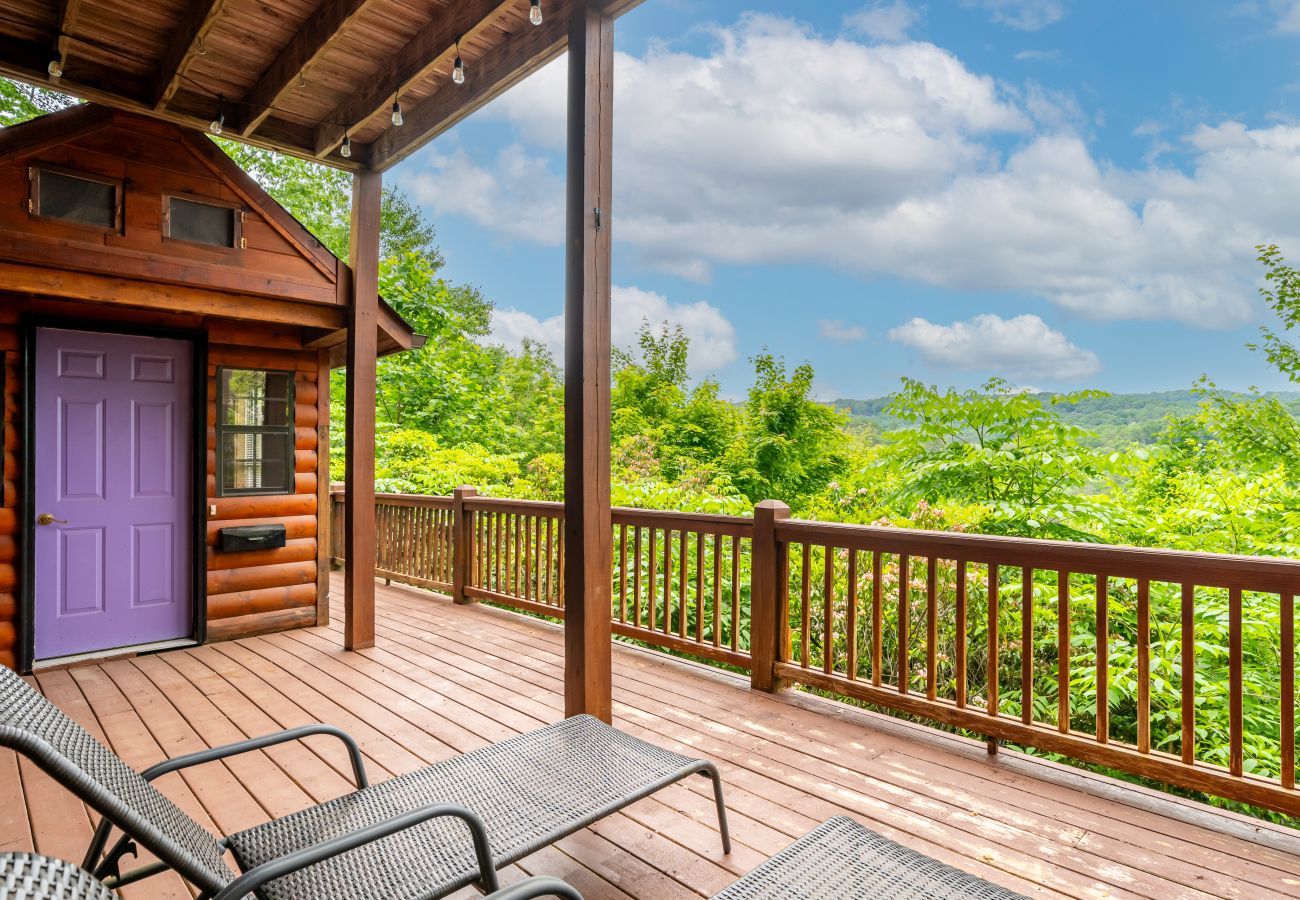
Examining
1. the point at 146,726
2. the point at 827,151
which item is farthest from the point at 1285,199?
the point at 146,726

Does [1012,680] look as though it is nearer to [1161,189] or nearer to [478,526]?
[478,526]

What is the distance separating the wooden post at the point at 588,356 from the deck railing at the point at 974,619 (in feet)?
3.67

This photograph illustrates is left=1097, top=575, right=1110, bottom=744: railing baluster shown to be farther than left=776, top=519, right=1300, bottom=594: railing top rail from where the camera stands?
Yes

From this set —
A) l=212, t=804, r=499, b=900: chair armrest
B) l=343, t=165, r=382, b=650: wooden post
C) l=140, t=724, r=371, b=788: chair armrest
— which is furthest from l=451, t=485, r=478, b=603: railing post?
l=212, t=804, r=499, b=900: chair armrest

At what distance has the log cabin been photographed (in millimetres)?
3840

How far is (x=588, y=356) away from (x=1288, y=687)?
2.65m

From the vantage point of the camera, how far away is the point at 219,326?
186 inches

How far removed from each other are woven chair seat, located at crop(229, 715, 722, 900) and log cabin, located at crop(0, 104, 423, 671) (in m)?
3.39

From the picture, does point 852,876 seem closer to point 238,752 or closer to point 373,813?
point 373,813

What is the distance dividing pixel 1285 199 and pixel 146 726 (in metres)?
19.9

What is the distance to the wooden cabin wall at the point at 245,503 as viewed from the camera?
4.00 m

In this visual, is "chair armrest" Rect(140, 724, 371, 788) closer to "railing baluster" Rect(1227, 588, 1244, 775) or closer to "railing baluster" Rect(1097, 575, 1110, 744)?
"railing baluster" Rect(1097, 575, 1110, 744)

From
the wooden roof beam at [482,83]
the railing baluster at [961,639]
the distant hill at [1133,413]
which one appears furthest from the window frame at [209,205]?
the distant hill at [1133,413]

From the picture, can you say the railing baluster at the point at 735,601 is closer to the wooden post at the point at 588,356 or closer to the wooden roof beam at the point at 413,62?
the wooden post at the point at 588,356
